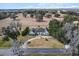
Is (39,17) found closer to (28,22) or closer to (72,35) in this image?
(28,22)

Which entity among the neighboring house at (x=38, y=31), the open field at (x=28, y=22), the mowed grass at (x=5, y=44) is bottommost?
the mowed grass at (x=5, y=44)

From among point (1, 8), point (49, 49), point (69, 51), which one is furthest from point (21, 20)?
point (69, 51)

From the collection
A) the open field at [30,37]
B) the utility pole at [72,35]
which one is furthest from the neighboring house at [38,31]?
the utility pole at [72,35]

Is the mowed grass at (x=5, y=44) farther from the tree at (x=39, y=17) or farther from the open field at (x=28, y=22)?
the tree at (x=39, y=17)

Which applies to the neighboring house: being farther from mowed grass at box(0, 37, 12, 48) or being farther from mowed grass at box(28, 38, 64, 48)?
mowed grass at box(0, 37, 12, 48)

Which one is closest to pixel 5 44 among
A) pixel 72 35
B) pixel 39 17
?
pixel 39 17

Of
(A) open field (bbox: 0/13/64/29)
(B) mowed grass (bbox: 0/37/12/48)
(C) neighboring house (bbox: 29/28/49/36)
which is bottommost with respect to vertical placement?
(B) mowed grass (bbox: 0/37/12/48)

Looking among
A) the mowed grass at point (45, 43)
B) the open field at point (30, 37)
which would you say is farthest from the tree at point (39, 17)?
the mowed grass at point (45, 43)

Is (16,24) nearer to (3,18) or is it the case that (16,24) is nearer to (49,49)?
(3,18)

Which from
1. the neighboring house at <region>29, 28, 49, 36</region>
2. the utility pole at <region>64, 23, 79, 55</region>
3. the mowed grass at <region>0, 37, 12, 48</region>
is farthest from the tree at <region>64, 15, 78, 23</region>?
the mowed grass at <region>0, 37, 12, 48</region>

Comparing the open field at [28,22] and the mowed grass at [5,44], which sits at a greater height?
the open field at [28,22]
